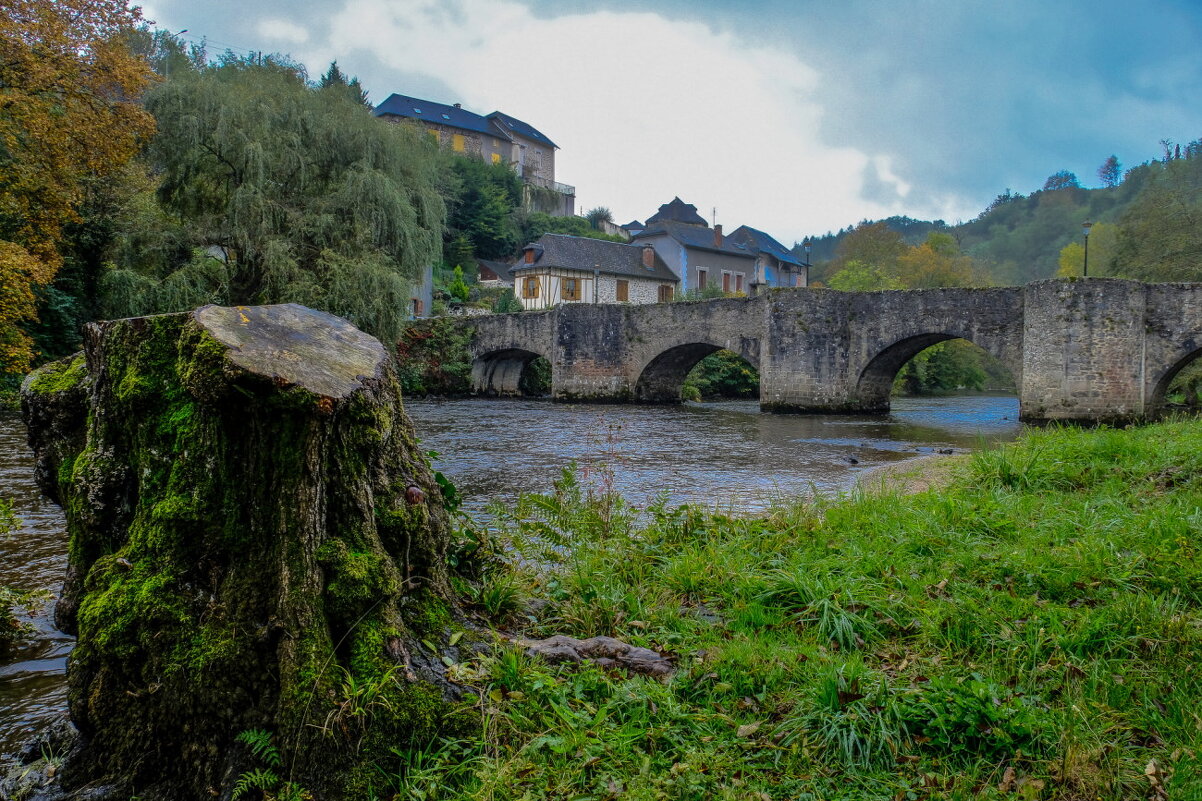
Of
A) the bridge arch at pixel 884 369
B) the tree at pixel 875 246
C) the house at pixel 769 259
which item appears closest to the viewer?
the bridge arch at pixel 884 369

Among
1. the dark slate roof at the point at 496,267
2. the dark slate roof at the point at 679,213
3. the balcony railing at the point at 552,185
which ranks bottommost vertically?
the dark slate roof at the point at 496,267

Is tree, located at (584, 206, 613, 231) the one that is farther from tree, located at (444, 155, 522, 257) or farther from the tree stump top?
the tree stump top

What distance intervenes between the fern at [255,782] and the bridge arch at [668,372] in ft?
70.1

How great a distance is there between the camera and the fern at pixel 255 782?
6.37ft

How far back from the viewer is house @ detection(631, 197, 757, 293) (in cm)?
4288

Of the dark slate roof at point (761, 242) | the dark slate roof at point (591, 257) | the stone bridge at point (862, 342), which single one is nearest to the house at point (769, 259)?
the dark slate roof at point (761, 242)

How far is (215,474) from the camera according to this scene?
2154 millimetres

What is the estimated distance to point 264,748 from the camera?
202cm

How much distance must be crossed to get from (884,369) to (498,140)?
155ft

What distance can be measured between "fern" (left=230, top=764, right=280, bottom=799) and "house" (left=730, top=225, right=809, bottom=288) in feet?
156

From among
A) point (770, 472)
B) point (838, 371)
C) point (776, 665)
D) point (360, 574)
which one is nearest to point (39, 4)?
point (770, 472)

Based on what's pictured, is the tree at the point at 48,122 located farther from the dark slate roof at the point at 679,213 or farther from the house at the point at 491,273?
the dark slate roof at the point at 679,213

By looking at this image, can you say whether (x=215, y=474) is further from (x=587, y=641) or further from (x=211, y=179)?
(x=211, y=179)

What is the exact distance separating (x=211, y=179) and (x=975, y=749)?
19.5 m
